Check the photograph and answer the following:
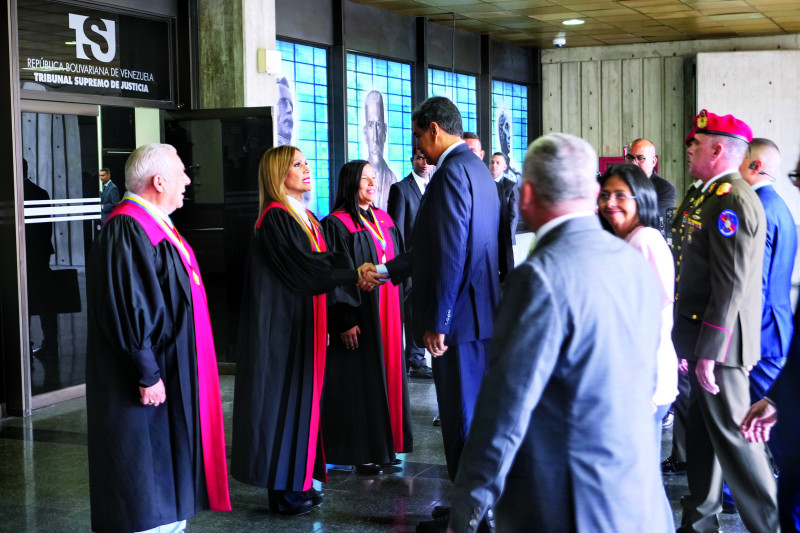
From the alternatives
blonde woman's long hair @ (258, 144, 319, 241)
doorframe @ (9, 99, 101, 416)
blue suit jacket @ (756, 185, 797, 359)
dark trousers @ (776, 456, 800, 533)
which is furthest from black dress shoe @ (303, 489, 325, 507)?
doorframe @ (9, 99, 101, 416)

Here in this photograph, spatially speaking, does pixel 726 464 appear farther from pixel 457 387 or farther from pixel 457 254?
pixel 457 254

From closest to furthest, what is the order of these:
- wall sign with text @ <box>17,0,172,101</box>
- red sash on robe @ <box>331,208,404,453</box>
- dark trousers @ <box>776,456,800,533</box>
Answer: dark trousers @ <box>776,456,800,533</box>
red sash on robe @ <box>331,208,404,453</box>
wall sign with text @ <box>17,0,172,101</box>

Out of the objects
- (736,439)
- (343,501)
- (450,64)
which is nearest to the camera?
(736,439)

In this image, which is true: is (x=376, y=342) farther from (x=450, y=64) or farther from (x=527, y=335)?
(x=450, y=64)

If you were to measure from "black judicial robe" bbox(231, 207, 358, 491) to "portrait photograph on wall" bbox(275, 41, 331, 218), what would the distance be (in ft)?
16.0

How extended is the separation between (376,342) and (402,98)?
22.2 ft

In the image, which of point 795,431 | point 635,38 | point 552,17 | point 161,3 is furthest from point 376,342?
point 635,38

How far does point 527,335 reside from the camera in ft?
6.13

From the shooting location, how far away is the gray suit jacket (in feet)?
6.16

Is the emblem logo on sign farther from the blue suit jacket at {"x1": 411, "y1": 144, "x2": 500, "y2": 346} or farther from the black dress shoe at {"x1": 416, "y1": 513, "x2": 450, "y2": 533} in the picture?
the black dress shoe at {"x1": 416, "y1": 513, "x2": 450, "y2": 533}

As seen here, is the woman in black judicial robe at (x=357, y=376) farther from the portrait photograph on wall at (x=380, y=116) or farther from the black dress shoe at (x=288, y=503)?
the portrait photograph on wall at (x=380, y=116)

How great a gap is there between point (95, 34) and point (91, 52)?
15 centimetres

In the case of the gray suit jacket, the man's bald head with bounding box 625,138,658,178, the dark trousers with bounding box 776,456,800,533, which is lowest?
the dark trousers with bounding box 776,456,800,533

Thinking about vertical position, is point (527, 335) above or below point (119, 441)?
above
